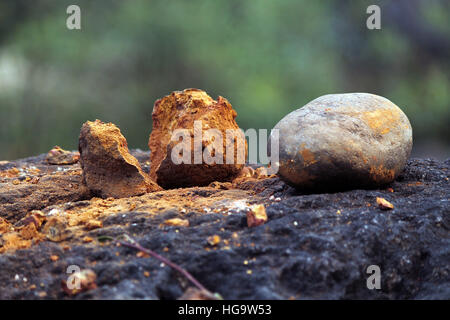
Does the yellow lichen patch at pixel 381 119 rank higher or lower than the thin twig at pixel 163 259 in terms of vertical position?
higher

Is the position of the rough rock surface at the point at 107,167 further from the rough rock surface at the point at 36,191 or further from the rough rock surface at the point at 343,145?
the rough rock surface at the point at 343,145

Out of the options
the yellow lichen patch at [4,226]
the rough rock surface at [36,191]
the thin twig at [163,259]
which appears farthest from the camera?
the rough rock surface at [36,191]

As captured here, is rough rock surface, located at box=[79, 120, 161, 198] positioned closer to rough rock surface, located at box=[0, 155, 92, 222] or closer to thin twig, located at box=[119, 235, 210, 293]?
rough rock surface, located at box=[0, 155, 92, 222]

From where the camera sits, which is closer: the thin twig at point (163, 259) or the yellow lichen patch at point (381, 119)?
the thin twig at point (163, 259)

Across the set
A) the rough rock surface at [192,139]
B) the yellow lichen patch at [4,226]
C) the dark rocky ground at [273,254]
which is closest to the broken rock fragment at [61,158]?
the rough rock surface at [192,139]

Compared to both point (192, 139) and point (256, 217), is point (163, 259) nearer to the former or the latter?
point (256, 217)

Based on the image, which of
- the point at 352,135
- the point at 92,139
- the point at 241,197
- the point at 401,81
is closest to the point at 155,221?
the point at 241,197


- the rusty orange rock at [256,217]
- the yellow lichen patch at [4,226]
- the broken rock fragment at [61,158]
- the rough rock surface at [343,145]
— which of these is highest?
the rough rock surface at [343,145]
